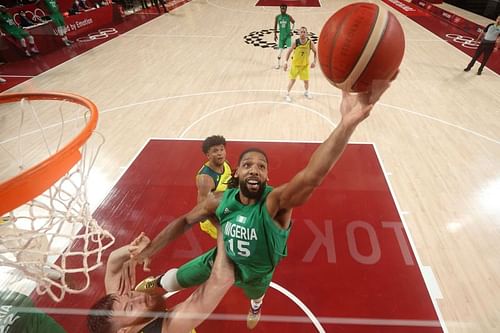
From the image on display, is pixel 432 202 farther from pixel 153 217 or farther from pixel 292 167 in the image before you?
pixel 153 217

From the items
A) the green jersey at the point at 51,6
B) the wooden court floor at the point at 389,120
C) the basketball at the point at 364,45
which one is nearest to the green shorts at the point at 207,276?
the basketball at the point at 364,45

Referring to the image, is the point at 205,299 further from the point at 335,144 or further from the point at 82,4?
Result: the point at 82,4

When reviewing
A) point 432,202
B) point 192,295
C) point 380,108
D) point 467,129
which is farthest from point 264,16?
point 192,295

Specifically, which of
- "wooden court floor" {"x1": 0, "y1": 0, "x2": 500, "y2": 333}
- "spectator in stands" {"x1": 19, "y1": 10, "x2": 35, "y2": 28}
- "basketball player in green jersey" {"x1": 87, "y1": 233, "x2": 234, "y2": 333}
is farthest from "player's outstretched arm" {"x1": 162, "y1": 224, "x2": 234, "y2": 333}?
"spectator in stands" {"x1": 19, "y1": 10, "x2": 35, "y2": 28}

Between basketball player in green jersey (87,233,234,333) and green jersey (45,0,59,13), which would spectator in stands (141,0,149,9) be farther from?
basketball player in green jersey (87,233,234,333)

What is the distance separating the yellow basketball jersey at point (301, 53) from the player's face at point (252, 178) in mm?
4158

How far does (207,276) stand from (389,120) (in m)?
4.32

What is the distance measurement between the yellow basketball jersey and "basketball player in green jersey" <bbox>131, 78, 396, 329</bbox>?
3898 millimetres

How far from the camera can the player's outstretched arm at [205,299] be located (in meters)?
2.15

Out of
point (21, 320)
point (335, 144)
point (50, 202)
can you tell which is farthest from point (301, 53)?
point (21, 320)

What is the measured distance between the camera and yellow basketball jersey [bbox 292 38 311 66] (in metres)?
5.39

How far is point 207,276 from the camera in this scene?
2342mm

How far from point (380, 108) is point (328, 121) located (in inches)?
48.0

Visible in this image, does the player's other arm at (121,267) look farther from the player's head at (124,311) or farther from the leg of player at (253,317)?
the leg of player at (253,317)
